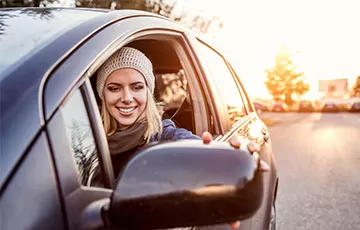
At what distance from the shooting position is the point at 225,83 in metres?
3.48

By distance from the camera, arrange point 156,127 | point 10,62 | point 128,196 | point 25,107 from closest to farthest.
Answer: point 128,196 → point 25,107 → point 10,62 → point 156,127

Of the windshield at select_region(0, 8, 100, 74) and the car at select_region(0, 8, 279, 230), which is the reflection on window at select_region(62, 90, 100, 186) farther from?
the windshield at select_region(0, 8, 100, 74)

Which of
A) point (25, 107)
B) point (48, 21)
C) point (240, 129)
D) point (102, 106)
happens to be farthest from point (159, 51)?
point (25, 107)

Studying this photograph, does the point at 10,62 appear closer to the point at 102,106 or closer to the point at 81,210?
the point at 81,210

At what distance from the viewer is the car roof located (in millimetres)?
1188

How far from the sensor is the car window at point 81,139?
1380 mm

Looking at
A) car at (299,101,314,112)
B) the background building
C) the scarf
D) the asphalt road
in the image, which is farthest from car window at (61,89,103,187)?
the background building

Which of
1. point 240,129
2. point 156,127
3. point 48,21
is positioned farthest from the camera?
point 240,129

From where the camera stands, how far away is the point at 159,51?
341 centimetres

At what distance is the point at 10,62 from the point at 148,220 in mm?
608

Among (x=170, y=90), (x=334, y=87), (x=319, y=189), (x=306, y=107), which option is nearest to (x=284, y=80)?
(x=334, y=87)

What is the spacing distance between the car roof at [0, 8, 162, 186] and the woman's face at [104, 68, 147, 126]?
16.4 inches

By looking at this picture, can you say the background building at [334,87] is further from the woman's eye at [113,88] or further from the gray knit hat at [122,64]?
the woman's eye at [113,88]

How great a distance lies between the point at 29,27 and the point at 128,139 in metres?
0.65
